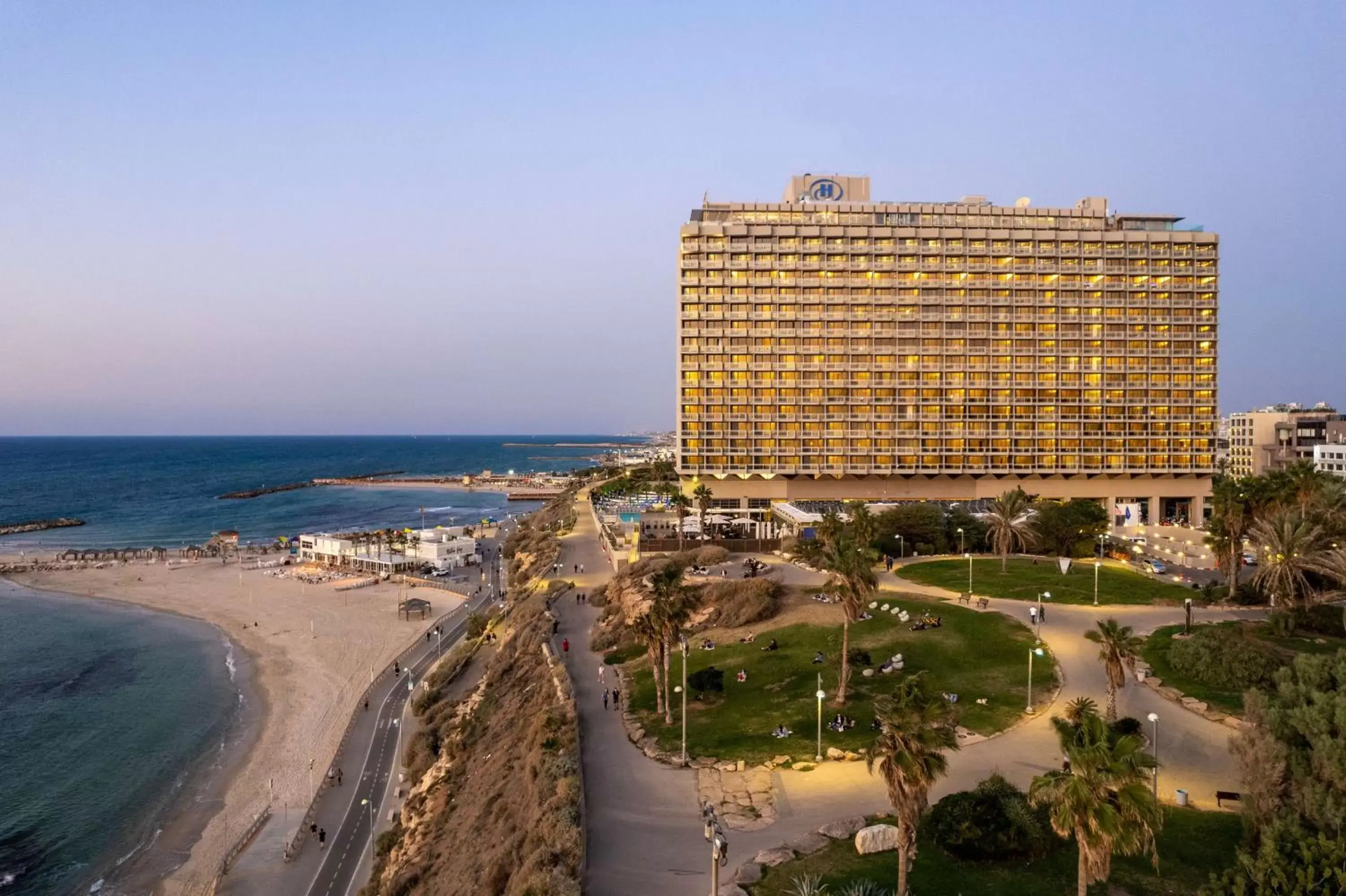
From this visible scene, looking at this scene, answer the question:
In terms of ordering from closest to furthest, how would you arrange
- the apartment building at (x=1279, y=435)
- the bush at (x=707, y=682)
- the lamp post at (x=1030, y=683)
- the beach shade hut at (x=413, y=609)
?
1. the lamp post at (x=1030, y=683)
2. the bush at (x=707, y=682)
3. the beach shade hut at (x=413, y=609)
4. the apartment building at (x=1279, y=435)

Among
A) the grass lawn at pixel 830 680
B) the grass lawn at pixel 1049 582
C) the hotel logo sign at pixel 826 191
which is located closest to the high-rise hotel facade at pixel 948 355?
the hotel logo sign at pixel 826 191

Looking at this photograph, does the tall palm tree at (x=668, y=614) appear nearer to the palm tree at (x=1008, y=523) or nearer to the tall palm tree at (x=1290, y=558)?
the tall palm tree at (x=1290, y=558)

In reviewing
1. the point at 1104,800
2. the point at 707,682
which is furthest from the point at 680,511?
the point at 1104,800

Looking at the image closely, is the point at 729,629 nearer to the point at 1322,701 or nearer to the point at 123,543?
the point at 1322,701

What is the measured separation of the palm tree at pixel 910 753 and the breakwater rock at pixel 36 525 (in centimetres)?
17985

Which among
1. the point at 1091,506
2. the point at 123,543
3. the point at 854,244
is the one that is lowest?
the point at 123,543

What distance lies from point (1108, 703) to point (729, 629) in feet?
81.3

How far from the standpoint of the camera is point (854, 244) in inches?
4439

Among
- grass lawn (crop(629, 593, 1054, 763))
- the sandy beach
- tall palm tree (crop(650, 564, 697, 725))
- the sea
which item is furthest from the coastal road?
tall palm tree (crop(650, 564, 697, 725))

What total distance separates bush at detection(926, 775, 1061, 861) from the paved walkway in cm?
346

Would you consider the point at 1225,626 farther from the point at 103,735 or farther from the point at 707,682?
the point at 103,735

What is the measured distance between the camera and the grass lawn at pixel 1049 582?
53312mm

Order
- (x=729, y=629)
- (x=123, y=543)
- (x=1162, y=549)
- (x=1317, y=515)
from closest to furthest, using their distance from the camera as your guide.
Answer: (x=1317, y=515) → (x=729, y=629) → (x=1162, y=549) → (x=123, y=543)

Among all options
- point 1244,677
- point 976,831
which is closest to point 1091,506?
point 1244,677
